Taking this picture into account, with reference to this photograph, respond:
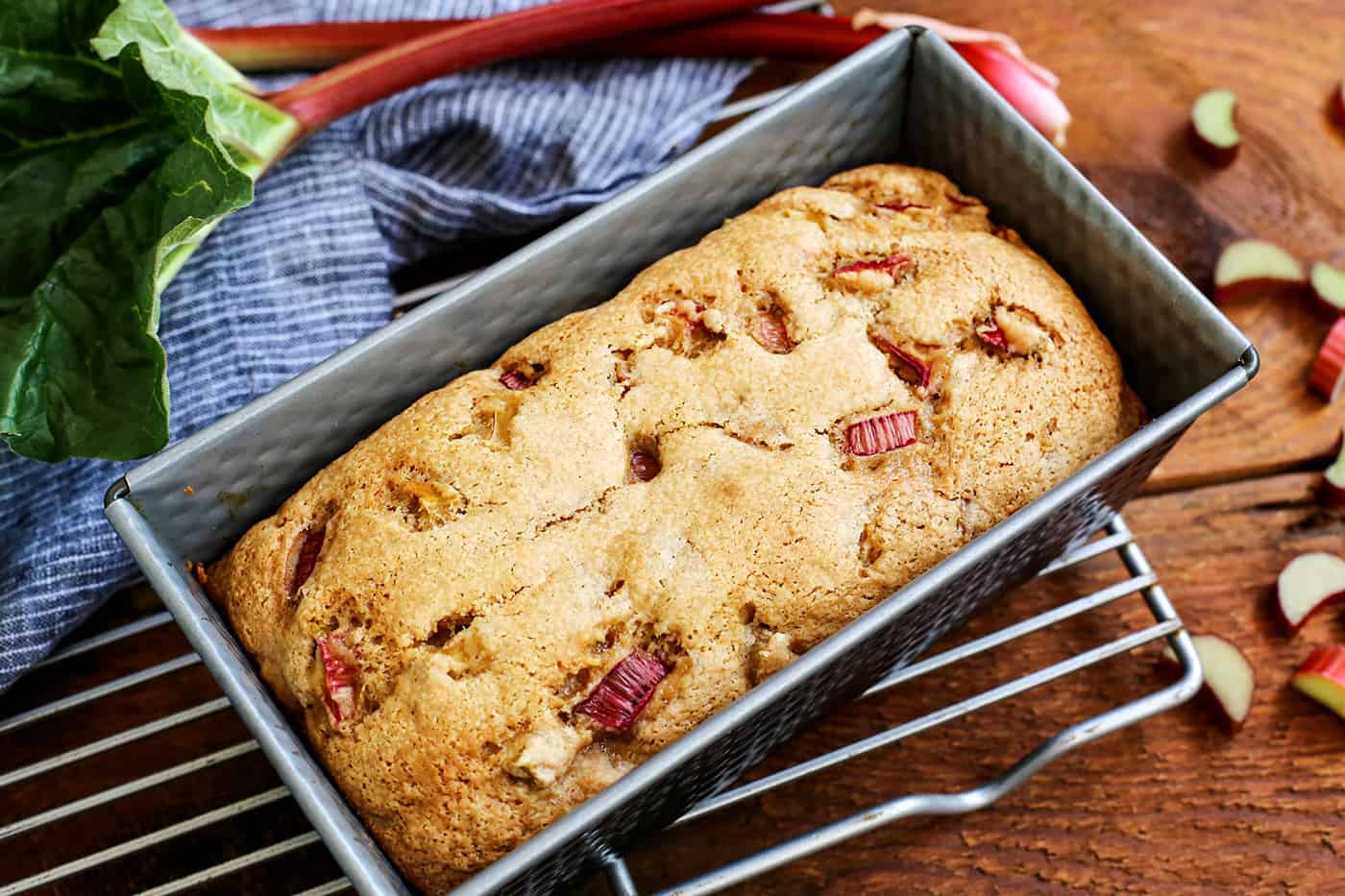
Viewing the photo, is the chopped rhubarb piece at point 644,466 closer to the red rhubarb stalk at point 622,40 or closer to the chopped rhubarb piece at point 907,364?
the chopped rhubarb piece at point 907,364

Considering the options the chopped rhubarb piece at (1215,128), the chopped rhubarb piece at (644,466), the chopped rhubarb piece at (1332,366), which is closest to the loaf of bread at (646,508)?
the chopped rhubarb piece at (644,466)

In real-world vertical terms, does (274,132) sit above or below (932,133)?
above

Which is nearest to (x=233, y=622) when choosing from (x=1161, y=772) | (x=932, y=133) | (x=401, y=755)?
(x=401, y=755)

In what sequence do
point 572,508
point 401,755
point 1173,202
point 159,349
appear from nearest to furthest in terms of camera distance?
point 401,755 < point 572,508 < point 159,349 < point 1173,202

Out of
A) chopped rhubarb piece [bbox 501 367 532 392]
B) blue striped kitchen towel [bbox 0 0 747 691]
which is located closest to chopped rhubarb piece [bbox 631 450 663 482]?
chopped rhubarb piece [bbox 501 367 532 392]

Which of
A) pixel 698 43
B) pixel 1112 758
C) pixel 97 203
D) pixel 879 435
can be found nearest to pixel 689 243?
pixel 879 435

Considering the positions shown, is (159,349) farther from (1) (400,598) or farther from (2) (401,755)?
(2) (401,755)
